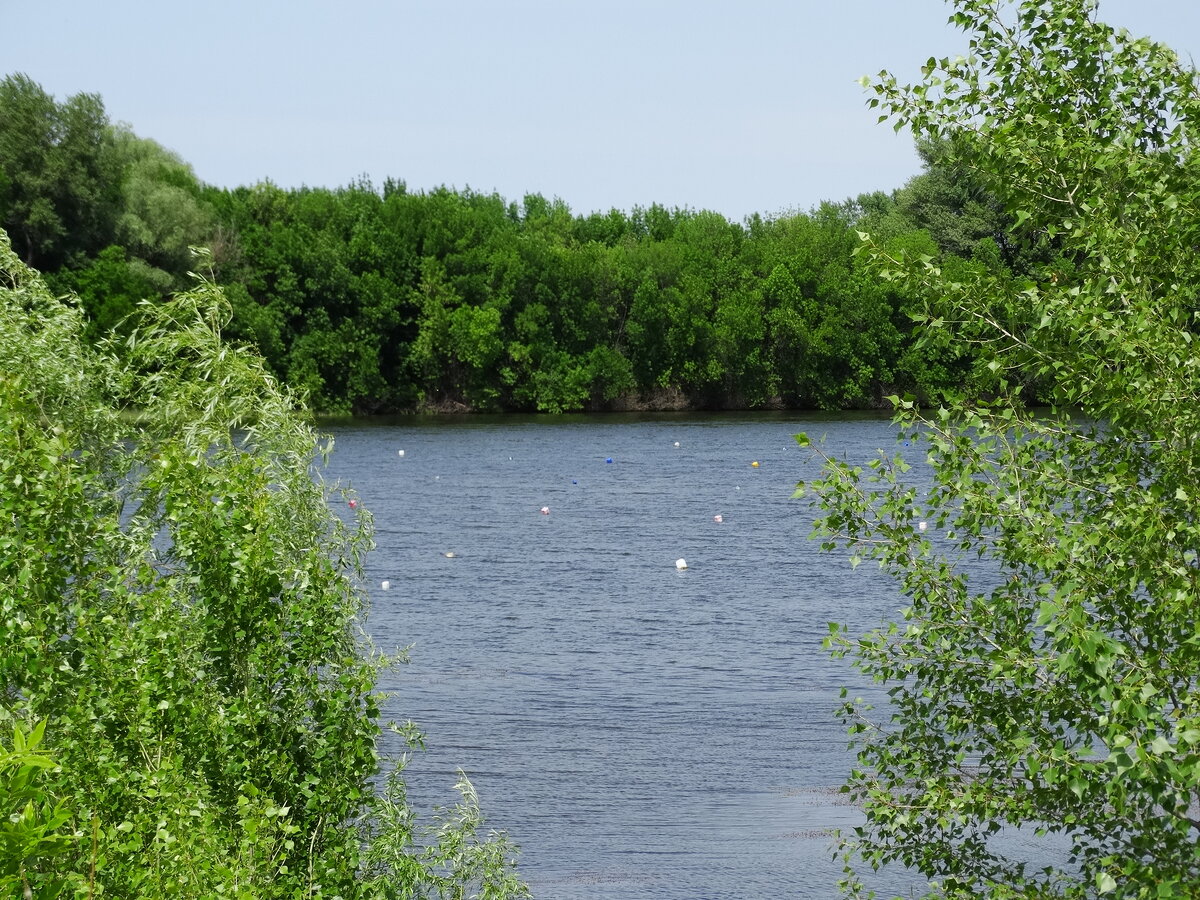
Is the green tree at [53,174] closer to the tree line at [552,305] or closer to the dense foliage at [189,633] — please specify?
the tree line at [552,305]

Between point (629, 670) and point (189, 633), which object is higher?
point (189, 633)

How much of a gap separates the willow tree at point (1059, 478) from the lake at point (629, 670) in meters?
1.38

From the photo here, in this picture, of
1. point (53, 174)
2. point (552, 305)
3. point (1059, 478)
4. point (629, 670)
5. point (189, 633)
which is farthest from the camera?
point (552, 305)

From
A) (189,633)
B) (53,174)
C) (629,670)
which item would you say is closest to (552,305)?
(53,174)

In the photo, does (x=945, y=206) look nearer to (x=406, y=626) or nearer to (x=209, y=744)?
(x=406, y=626)

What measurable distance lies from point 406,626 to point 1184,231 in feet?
76.7

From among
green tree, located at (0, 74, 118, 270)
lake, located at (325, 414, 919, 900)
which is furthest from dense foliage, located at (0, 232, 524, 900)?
green tree, located at (0, 74, 118, 270)

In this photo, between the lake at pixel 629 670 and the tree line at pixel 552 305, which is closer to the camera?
the lake at pixel 629 670

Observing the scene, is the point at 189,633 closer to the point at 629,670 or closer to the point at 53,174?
the point at 629,670

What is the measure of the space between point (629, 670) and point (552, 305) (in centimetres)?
7065

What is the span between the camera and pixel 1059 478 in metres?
8.18

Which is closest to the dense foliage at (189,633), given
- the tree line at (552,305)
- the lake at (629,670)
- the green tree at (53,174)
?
the lake at (629,670)

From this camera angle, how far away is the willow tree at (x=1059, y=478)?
286 inches

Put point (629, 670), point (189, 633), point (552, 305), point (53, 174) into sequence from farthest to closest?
point (552, 305)
point (53, 174)
point (629, 670)
point (189, 633)
